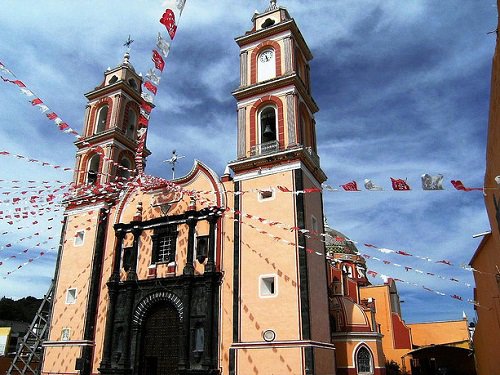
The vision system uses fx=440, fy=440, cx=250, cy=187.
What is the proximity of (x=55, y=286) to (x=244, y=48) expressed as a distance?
15.3 metres

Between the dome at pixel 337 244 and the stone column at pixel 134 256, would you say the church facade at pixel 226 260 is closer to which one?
the stone column at pixel 134 256

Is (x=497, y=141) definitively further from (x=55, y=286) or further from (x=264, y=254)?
(x=55, y=286)

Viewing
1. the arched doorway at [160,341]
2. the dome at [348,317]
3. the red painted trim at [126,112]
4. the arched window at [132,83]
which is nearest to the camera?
the arched doorway at [160,341]

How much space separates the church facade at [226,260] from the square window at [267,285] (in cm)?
4

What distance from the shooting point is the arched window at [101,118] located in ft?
82.7

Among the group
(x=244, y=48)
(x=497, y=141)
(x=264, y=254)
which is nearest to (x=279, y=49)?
(x=244, y=48)

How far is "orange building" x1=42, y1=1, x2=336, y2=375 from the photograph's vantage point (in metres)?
16.4

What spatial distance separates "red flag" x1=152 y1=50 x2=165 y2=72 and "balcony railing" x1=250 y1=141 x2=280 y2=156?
301 inches

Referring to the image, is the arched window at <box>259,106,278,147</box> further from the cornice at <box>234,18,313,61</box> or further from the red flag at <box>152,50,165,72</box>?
the red flag at <box>152,50,165,72</box>

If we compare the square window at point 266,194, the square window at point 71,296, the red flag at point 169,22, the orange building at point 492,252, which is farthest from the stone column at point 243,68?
the square window at point 71,296

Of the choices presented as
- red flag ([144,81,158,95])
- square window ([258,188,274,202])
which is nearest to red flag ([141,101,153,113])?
red flag ([144,81,158,95])

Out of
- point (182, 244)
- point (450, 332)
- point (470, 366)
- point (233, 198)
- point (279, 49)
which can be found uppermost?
point (279, 49)

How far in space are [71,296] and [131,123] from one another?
10347 mm

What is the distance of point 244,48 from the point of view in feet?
72.8
